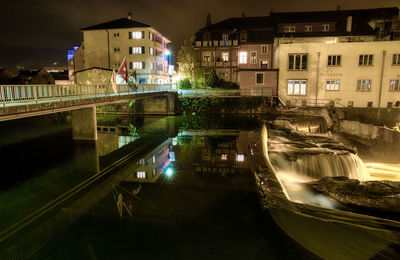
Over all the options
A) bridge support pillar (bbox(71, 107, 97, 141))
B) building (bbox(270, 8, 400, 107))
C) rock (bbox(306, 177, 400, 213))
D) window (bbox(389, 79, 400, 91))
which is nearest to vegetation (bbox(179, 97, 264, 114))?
building (bbox(270, 8, 400, 107))

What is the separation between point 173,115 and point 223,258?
110 ft

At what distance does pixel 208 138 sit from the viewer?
25.5 meters

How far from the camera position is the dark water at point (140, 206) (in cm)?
855

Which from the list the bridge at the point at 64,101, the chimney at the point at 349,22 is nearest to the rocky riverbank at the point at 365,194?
the bridge at the point at 64,101

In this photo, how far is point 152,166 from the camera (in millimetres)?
17141

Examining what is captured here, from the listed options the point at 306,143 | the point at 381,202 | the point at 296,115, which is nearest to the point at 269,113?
the point at 296,115

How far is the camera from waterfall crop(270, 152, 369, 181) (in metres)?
15.4

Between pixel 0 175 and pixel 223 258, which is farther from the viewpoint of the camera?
pixel 0 175

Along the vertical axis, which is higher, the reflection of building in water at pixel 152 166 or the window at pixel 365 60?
the window at pixel 365 60

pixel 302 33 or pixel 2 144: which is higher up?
pixel 302 33

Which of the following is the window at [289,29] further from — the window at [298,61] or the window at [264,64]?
the window at [298,61]

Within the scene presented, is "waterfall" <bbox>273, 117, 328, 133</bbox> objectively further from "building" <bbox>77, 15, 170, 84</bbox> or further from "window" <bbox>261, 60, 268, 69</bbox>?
"building" <bbox>77, 15, 170, 84</bbox>

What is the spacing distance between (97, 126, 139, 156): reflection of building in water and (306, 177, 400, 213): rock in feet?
48.8

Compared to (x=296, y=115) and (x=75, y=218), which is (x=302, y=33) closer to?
(x=296, y=115)
